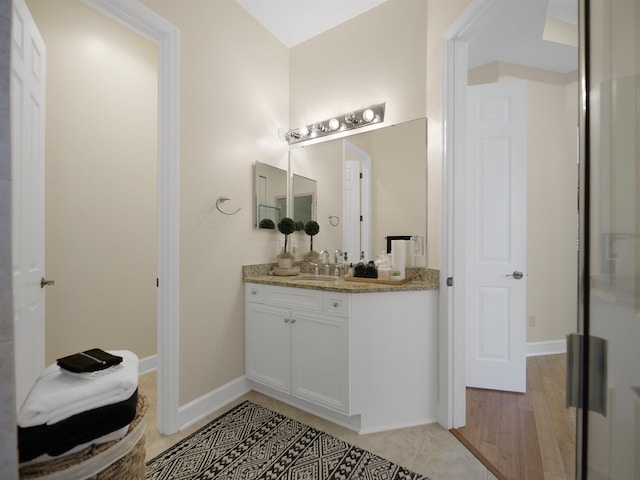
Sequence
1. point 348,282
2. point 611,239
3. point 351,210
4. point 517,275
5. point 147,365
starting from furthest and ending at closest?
1. point 147,365
2. point 351,210
3. point 517,275
4. point 348,282
5. point 611,239

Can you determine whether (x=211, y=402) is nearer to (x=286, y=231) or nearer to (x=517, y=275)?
(x=286, y=231)

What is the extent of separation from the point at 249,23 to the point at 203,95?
86cm

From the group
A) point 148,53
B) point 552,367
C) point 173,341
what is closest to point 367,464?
point 173,341

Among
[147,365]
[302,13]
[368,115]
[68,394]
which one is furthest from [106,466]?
[302,13]

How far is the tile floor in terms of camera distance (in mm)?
1454

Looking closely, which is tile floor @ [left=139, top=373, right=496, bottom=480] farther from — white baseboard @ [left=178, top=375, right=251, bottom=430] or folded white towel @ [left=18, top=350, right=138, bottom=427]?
folded white towel @ [left=18, top=350, right=138, bottom=427]

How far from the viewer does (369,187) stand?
2.28 meters

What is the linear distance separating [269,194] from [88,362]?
172cm

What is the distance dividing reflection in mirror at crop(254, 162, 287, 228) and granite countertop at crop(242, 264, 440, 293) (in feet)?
1.27

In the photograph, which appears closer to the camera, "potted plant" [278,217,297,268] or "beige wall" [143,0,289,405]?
"beige wall" [143,0,289,405]

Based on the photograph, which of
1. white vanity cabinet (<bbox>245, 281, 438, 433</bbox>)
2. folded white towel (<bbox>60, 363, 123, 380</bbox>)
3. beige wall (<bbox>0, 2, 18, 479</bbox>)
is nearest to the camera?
beige wall (<bbox>0, 2, 18, 479</bbox>)

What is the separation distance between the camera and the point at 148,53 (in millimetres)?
2582

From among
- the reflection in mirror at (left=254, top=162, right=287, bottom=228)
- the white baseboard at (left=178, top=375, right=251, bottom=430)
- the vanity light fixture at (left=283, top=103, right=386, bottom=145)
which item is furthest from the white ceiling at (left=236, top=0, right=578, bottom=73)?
the white baseboard at (left=178, top=375, right=251, bottom=430)

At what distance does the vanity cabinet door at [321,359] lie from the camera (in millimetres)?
1748
